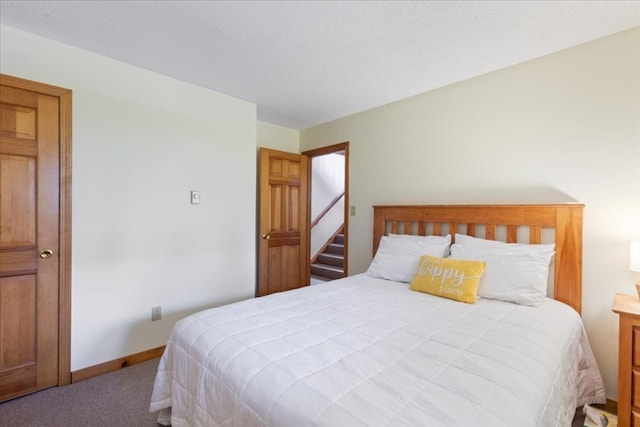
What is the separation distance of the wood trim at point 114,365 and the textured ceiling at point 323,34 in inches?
91.8

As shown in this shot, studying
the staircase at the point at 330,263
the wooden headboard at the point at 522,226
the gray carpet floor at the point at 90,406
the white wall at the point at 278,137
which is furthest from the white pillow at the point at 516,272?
the white wall at the point at 278,137

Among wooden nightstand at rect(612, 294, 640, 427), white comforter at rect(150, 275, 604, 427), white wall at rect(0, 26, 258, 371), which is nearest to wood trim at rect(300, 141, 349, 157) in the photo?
white wall at rect(0, 26, 258, 371)

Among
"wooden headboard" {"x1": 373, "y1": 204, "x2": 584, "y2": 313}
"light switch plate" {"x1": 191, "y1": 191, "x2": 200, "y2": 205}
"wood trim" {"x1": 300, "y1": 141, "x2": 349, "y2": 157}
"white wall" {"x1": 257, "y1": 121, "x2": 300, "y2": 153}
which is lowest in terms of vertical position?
"wooden headboard" {"x1": 373, "y1": 204, "x2": 584, "y2": 313}

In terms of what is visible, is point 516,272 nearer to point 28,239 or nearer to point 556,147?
point 556,147

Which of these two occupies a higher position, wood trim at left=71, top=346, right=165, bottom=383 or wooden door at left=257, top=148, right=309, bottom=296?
wooden door at left=257, top=148, right=309, bottom=296

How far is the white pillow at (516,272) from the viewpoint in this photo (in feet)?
6.05

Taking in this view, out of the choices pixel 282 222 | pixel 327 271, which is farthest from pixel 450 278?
pixel 327 271

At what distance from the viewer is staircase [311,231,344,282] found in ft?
15.4

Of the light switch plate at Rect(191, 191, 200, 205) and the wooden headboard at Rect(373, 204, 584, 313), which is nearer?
the wooden headboard at Rect(373, 204, 584, 313)

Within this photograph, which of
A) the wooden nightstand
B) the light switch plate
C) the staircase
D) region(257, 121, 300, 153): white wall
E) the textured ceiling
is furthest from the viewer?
the staircase

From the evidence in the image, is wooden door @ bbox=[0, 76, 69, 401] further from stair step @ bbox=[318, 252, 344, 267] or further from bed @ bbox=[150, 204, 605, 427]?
stair step @ bbox=[318, 252, 344, 267]

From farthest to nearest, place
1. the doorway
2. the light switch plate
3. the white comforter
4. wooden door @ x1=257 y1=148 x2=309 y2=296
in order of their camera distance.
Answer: the doorway < wooden door @ x1=257 y1=148 x2=309 y2=296 < the light switch plate < the white comforter

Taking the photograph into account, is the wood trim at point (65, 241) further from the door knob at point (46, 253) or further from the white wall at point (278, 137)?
the white wall at point (278, 137)

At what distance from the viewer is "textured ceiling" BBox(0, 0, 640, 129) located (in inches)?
64.2
